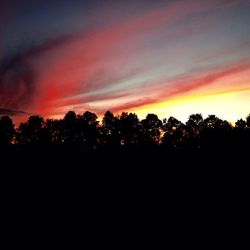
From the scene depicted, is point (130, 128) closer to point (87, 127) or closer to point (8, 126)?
point (87, 127)

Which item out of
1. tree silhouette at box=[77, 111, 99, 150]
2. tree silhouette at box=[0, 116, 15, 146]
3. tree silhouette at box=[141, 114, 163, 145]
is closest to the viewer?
tree silhouette at box=[77, 111, 99, 150]

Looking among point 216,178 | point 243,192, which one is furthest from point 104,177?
point 243,192

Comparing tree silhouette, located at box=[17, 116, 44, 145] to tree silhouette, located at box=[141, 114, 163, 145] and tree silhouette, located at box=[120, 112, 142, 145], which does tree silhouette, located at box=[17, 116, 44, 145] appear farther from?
tree silhouette, located at box=[141, 114, 163, 145]

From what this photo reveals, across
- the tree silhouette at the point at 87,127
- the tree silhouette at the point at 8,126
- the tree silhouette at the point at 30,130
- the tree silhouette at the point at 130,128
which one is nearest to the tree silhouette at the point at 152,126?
the tree silhouette at the point at 130,128

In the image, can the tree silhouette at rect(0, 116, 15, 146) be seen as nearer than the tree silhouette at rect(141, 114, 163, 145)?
Yes

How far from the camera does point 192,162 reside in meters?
29.9

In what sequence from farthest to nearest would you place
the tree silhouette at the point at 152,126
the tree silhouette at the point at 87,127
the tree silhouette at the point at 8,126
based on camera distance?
1. the tree silhouette at the point at 152,126
2. the tree silhouette at the point at 8,126
3. the tree silhouette at the point at 87,127

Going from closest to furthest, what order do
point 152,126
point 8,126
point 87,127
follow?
point 87,127 → point 8,126 → point 152,126

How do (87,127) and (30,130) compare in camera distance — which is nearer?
(87,127)

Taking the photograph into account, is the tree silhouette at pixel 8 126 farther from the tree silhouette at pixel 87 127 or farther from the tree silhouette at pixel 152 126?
the tree silhouette at pixel 152 126

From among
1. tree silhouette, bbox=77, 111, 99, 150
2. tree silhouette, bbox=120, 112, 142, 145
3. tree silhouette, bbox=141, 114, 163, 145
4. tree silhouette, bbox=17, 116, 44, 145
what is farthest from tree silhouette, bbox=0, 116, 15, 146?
tree silhouette, bbox=141, 114, 163, 145

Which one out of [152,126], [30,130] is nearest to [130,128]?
[152,126]

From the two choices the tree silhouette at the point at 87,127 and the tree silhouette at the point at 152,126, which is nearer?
the tree silhouette at the point at 87,127

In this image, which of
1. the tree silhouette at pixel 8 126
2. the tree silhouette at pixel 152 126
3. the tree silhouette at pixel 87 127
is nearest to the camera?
the tree silhouette at pixel 87 127
